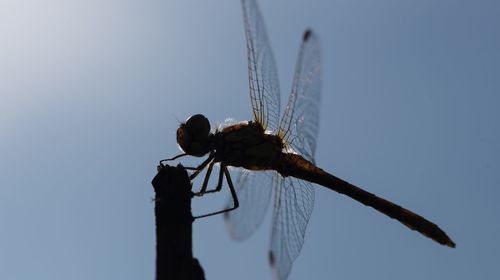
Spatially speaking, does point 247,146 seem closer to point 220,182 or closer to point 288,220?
point 220,182

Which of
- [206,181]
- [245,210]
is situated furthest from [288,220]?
[206,181]

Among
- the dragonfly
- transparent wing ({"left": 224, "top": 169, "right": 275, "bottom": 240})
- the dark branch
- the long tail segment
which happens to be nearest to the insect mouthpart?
the dragonfly

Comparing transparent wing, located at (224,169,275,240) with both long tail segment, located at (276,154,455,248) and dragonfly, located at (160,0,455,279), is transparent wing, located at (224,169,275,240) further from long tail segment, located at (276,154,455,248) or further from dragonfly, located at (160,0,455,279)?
long tail segment, located at (276,154,455,248)

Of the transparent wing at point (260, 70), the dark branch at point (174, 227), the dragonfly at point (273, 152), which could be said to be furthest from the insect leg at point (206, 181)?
the dark branch at point (174, 227)

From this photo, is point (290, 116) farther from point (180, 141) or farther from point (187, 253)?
point (187, 253)

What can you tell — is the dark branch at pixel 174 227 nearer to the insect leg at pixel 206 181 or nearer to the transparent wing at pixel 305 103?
the insect leg at pixel 206 181

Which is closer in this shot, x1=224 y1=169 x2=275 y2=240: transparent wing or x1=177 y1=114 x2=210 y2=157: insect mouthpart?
x1=177 y1=114 x2=210 y2=157: insect mouthpart

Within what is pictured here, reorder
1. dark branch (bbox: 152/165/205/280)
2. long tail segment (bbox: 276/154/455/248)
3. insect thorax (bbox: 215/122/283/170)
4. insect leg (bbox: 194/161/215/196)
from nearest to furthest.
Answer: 1. dark branch (bbox: 152/165/205/280)
2. insect leg (bbox: 194/161/215/196)
3. insect thorax (bbox: 215/122/283/170)
4. long tail segment (bbox: 276/154/455/248)

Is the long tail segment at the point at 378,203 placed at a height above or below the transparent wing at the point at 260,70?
below
